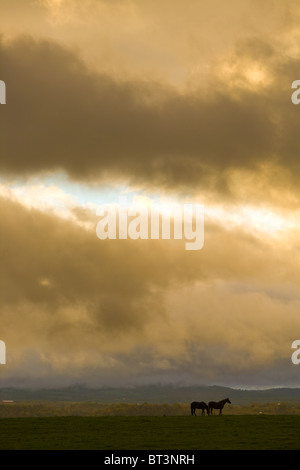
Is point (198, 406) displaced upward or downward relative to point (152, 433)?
upward

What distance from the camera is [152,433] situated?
208 feet

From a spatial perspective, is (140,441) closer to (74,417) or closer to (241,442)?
(241,442)

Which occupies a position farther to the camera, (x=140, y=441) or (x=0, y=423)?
(x=0, y=423)

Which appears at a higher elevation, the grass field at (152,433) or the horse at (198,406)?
the horse at (198,406)

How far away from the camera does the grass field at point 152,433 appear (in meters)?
58.0

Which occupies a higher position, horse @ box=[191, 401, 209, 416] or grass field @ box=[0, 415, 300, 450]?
horse @ box=[191, 401, 209, 416]

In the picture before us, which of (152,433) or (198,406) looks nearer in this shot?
(152,433)

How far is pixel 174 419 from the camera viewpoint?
7144cm

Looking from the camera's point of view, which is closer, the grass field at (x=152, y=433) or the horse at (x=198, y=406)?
the grass field at (x=152, y=433)

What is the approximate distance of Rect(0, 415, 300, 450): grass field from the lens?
190 ft
